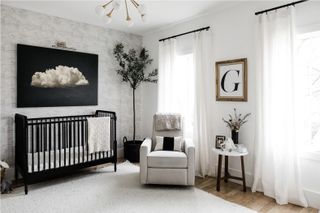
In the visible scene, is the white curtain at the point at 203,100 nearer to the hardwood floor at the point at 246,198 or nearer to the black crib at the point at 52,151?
the hardwood floor at the point at 246,198

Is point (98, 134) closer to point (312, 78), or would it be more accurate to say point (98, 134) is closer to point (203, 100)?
point (203, 100)

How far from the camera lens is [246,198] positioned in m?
2.77

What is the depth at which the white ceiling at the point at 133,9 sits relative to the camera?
10.5 feet

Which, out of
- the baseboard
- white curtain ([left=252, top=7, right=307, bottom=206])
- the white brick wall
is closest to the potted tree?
the white brick wall

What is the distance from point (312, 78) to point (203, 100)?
4.78 ft

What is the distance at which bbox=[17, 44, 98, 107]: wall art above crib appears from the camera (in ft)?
11.2

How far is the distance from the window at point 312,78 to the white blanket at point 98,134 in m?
2.76

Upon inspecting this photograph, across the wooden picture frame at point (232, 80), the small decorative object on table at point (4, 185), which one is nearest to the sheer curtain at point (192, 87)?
the wooden picture frame at point (232, 80)

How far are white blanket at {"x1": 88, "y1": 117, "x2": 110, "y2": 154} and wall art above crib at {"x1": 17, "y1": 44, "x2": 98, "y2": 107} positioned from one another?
0.83m

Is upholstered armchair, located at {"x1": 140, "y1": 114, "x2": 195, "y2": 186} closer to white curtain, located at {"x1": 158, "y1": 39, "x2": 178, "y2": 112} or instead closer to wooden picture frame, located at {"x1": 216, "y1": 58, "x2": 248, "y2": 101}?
wooden picture frame, located at {"x1": 216, "y1": 58, "x2": 248, "y2": 101}

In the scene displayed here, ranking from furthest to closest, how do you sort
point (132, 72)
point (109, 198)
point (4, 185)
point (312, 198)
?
1. point (132, 72)
2. point (4, 185)
3. point (109, 198)
4. point (312, 198)

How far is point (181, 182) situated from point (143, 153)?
0.63 m

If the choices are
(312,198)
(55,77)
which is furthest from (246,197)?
(55,77)

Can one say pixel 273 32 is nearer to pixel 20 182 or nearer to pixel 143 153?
pixel 143 153
